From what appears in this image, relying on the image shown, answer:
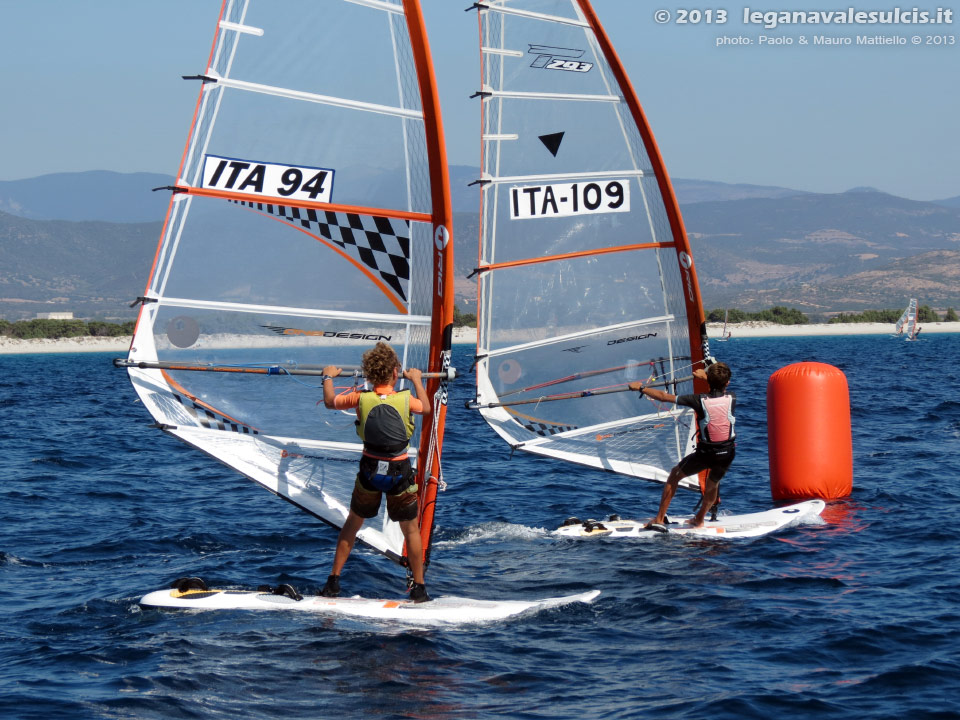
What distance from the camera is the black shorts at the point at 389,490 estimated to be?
8.04 metres

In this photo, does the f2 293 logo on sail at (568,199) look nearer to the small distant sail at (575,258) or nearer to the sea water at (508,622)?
the small distant sail at (575,258)

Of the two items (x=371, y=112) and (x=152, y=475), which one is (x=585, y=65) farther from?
(x=152, y=475)

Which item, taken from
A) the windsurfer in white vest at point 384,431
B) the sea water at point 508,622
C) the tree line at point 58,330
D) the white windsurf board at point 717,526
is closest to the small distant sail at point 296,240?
the sea water at point 508,622

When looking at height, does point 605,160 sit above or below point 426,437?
above

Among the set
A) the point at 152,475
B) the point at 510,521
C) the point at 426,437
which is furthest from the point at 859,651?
the point at 152,475

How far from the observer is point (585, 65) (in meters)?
12.1

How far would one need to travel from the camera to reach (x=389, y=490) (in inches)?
319

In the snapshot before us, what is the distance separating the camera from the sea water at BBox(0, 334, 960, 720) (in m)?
6.54

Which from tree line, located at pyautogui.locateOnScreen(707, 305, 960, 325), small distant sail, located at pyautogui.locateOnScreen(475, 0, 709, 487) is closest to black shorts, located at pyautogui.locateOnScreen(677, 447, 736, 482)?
small distant sail, located at pyautogui.locateOnScreen(475, 0, 709, 487)

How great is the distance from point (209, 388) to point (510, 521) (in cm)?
501

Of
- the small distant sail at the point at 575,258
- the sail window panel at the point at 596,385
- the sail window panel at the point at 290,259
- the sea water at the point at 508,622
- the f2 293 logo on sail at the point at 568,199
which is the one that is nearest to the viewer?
the sea water at the point at 508,622

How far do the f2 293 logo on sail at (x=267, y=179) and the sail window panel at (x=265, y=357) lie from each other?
0.99 metres

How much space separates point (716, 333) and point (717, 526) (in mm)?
97791

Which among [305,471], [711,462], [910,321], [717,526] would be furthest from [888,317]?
[305,471]
